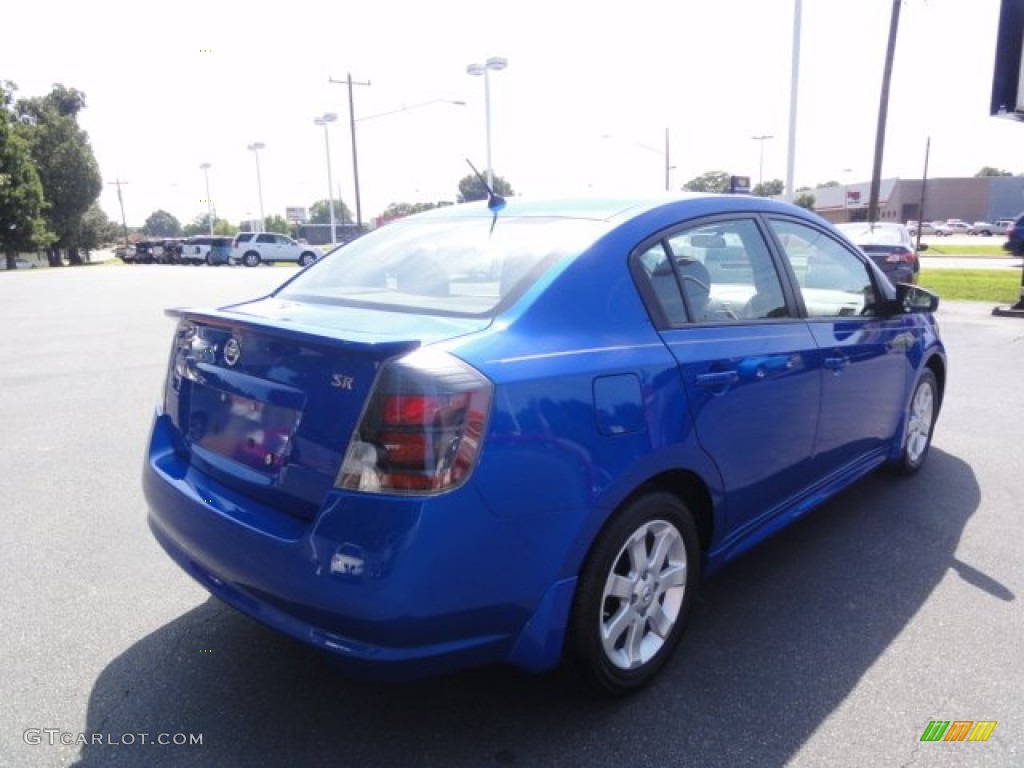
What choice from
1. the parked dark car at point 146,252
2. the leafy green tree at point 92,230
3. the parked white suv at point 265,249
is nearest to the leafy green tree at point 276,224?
the leafy green tree at point 92,230

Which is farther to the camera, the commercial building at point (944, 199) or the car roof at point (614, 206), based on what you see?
the commercial building at point (944, 199)

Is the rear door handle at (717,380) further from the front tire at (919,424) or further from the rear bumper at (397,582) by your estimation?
the front tire at (919,424)

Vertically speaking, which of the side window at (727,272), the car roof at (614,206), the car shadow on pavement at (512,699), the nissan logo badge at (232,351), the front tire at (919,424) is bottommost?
the car shadow on pavement at (512,699)

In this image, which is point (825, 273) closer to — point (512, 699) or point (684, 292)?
point (684, 292)

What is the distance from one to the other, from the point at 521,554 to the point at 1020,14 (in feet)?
43.2

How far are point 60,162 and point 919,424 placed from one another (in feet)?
215

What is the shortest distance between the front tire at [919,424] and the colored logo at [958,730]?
2289 millimetres

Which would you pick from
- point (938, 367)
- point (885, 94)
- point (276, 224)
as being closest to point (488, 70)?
point (885, 94)

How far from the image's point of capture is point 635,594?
8.41 feet

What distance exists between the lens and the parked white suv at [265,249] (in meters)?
44.6

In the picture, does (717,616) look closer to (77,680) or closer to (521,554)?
(521,554)

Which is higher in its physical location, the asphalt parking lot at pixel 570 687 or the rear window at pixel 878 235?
the rear window at pixel 878 235

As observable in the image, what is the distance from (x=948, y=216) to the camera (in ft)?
330

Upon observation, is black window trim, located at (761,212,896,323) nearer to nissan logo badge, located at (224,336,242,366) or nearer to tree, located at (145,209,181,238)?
nissan logo badge, located at (224,336,242,366)
